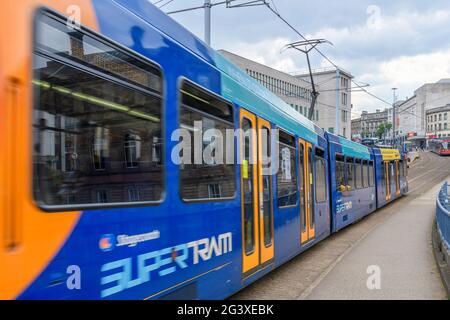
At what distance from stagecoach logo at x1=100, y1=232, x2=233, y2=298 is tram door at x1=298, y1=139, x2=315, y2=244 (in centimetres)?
406

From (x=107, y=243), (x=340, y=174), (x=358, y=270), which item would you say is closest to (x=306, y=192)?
(x=358, y=270)

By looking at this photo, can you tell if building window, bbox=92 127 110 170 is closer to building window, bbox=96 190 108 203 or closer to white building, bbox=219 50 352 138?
building window, bbox=96 190 108 203

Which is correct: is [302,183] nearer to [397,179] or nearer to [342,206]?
[342,206]

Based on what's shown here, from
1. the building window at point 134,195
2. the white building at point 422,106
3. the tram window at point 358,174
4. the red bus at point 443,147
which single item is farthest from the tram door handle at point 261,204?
the white building at point 422,106

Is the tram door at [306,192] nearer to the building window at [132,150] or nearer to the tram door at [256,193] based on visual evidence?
the tram door at [256,193]

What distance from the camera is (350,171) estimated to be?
14703mm

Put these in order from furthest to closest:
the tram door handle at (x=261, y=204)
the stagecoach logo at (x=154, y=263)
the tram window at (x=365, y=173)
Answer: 1. the tram window at (x=365, y=173)
2. the tram door handle at (x=261, y=204)
3. the stagecoach logo at (x=154, y=263)

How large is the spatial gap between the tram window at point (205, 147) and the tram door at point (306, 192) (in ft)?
11.8

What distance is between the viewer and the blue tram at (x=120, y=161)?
2.73 metres

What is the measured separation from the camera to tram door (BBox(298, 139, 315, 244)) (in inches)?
354

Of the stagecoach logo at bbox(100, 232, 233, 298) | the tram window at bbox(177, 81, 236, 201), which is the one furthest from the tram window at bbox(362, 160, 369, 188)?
the stagecoach logo at bbox(100, 232, 233, 298)

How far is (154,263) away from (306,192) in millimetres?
5848
